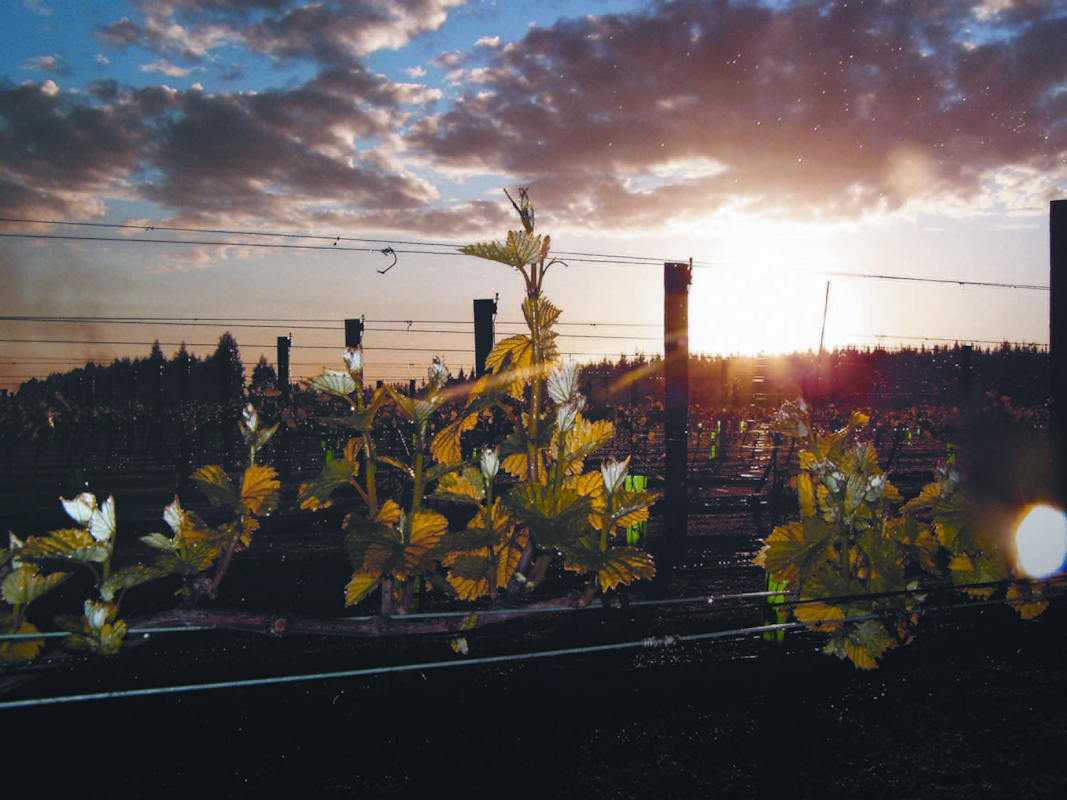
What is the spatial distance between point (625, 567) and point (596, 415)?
1284 centimetres

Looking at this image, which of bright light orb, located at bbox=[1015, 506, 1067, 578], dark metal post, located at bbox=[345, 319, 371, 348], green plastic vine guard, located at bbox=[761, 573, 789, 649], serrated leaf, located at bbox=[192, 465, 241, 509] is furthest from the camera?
dark metal post, located at bbox=[345, 319, 371, 348]

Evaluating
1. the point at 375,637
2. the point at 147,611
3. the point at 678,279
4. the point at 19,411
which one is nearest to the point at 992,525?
the point at 375,637

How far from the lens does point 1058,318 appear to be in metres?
2.75

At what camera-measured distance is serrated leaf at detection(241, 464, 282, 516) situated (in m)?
1.68

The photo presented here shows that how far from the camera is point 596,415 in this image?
14.2 metres

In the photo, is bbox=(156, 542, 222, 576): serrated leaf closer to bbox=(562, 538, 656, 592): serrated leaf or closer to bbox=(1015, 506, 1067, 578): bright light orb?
bbox=(562, 538, 656, 592): serrated leaf

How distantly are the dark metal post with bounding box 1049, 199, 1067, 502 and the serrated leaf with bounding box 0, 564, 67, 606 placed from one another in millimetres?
3506

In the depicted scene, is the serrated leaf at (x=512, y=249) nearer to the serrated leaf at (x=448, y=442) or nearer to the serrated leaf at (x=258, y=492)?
the serrated leaf at (x=448, y=442)

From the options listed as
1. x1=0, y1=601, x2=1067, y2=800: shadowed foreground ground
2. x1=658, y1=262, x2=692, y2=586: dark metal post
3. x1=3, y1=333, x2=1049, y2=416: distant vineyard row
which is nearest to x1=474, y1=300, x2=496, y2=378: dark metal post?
x1=658, y1=262, x2=692, y2=586: dark metal post

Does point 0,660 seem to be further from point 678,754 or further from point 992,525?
point 992,525

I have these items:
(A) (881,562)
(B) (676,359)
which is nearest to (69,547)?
(A) (881,562)

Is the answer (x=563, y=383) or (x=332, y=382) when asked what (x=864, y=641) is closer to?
(x=563, y=383)

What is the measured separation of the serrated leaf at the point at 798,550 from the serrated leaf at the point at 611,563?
544 millimetres

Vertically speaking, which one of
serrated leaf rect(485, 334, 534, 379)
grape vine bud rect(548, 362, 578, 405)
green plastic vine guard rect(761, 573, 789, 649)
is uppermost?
serrated leaf rect(485, 334, 534, 379)
